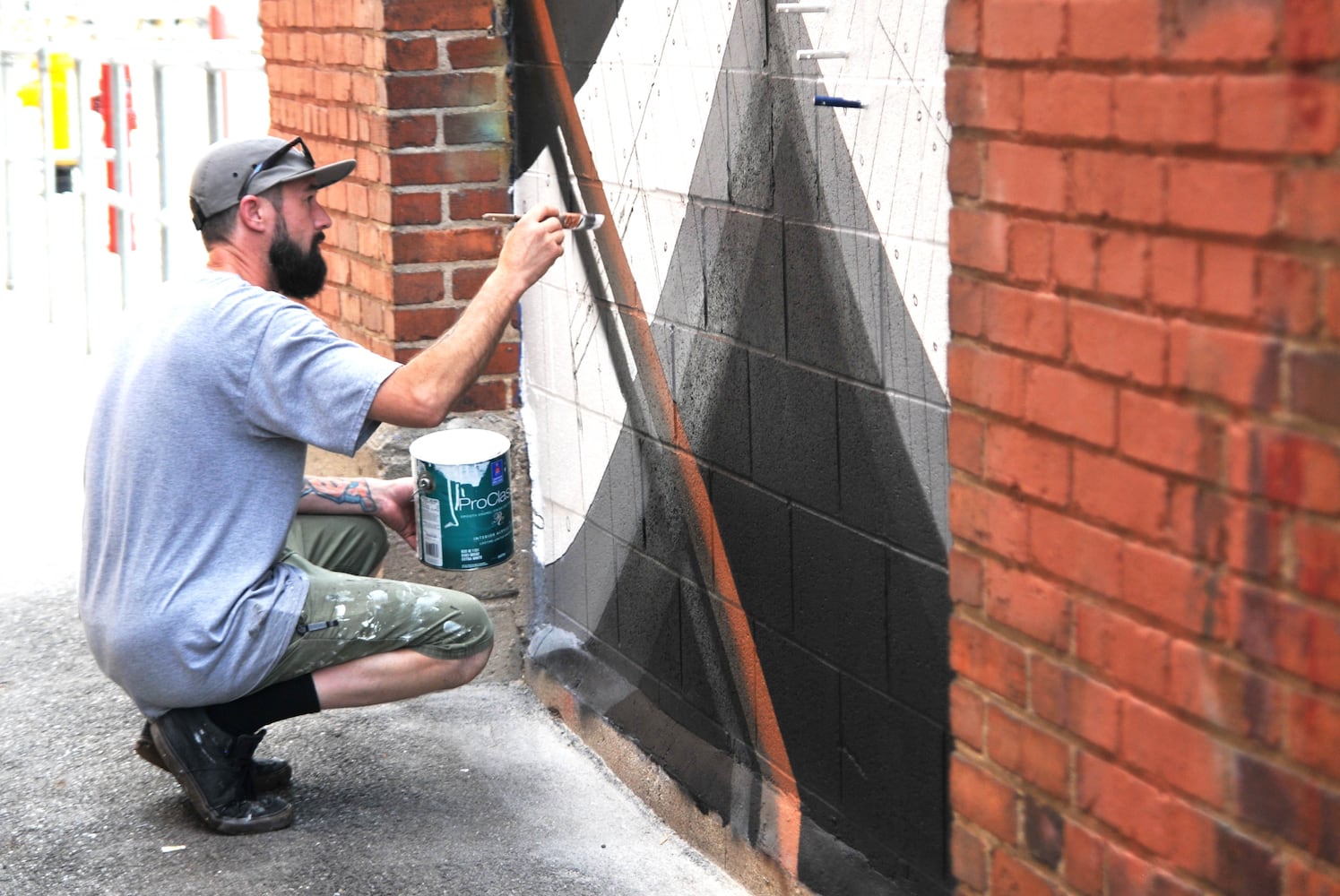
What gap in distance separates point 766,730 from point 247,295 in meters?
1.49

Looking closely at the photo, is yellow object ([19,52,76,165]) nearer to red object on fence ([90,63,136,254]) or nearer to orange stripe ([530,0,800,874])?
red object on fence ([90,63,136,254])

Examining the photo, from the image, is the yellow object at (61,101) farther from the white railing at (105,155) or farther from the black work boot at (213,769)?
the black work boot at (213,769)

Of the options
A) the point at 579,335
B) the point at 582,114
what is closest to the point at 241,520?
the point at 579,335

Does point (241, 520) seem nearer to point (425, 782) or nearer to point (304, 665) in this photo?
point (304, 665)

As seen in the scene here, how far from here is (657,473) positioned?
4031 millimetres

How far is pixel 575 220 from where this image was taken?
11.9 feet

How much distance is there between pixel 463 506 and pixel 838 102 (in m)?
1.34

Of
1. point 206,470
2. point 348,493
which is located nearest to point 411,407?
point 206,470

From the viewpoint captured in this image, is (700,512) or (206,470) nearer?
(206,470)

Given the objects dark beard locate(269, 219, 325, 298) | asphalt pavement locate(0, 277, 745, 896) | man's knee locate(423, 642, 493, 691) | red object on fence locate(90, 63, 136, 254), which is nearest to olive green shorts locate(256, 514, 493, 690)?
man's knee locate(423, 642, 493, 691)

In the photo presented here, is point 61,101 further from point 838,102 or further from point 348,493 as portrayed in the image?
point 838,102

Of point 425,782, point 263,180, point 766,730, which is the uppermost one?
point 263,180

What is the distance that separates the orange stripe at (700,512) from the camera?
142 inches

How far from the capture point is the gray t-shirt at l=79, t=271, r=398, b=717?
3.64 m
